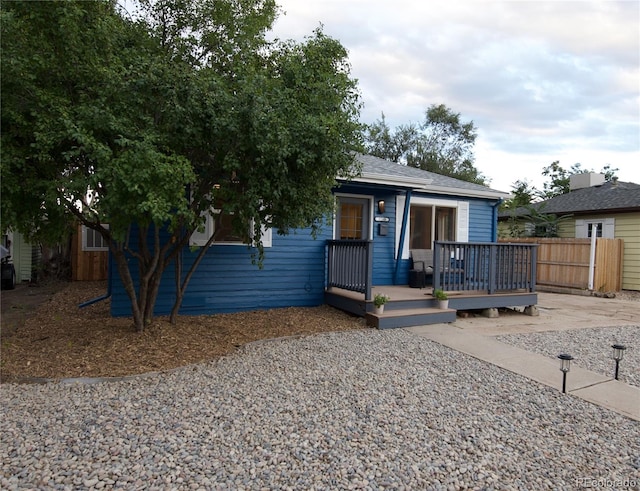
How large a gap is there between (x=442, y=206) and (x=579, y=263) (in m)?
5.47

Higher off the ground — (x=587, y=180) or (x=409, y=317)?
(x=587, y=180)

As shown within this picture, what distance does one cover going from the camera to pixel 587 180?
55.1ft

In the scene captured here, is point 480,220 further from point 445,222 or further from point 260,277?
point 260,277

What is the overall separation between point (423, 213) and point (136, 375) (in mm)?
6813

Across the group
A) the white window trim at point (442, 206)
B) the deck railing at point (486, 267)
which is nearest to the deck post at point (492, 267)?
the deck railing at point (486, 267)

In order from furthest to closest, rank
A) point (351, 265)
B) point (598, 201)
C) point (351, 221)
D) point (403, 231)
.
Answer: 1. point (598, 201)
2. point (403, 231)
3. point (351, 221)
4. point (351, 265)

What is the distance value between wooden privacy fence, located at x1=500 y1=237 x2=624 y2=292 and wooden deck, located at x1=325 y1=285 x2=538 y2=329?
5.22 metres

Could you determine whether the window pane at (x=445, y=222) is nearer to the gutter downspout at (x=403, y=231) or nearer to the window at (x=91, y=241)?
the gutter downspout at (x=403, y=231)

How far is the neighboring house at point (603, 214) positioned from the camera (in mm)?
11766

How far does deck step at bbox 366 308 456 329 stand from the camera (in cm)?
591

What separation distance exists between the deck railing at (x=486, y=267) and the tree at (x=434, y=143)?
734 inches

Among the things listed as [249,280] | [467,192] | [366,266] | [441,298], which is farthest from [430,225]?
[249,280]

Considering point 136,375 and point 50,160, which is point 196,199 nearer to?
point 50,160

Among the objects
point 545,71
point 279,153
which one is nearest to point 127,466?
point 279,153
